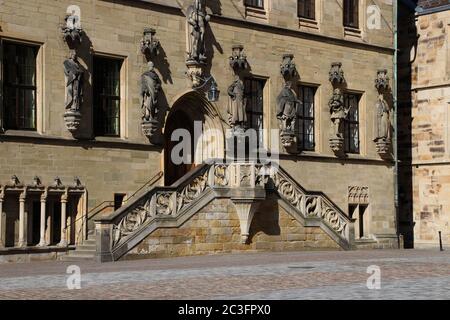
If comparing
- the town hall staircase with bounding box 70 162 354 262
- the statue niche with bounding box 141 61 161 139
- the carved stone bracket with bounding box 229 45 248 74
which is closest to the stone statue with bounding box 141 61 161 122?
the statue niche with bounding box 141 61 161 139

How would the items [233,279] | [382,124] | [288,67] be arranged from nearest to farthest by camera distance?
[233,279] → [288,67] → [382,124]

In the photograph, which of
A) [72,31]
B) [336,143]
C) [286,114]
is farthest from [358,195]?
[72,31]

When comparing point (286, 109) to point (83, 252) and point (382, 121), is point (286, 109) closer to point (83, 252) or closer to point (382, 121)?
point (382, 121)

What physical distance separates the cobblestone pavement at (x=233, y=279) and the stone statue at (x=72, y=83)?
457cm

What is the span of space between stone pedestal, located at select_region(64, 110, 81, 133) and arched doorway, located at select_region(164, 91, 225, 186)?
12.9 ft

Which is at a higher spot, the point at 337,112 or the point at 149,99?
the point at 337,112

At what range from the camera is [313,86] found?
35.4 m

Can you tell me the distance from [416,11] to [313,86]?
738cm

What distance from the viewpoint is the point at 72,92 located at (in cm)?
2725

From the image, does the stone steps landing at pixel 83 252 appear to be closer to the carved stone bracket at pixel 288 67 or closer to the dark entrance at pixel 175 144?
the dark entrance at pixel 175 144

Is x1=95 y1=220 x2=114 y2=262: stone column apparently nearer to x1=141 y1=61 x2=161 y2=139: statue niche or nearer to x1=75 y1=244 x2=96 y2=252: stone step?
x1=75 y1=244 x2=96 y2=252: stone step

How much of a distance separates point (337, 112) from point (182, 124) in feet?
21.7

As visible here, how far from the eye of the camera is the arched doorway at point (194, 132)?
31047 millimetres
